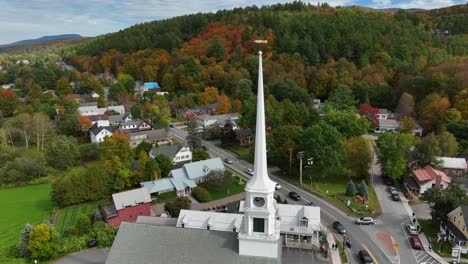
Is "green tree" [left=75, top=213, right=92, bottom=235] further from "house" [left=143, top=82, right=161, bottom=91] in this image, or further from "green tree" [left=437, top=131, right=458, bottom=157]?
"house" [left=143, top=82, right=161, bottom=91]

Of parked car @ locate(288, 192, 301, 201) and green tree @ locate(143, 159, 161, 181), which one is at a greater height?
green tree @ locate(143, 159, 161, 181)

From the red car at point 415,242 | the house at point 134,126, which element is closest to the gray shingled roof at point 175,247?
the red car at point 415,242

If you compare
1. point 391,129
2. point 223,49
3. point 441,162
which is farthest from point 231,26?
point 441,162

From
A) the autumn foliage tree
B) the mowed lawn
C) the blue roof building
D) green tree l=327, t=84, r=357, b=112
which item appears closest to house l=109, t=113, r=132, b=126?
the autumn foliage tree

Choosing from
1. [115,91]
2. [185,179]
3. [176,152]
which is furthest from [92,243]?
[115,91]

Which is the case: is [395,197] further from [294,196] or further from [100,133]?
[100,133]

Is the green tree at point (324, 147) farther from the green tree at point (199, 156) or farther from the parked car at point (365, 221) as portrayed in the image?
the green tree at point (199, 156)
